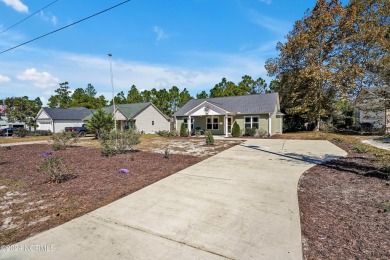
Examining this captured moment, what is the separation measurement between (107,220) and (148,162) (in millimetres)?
5176

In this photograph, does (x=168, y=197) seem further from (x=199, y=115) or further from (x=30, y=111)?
(x=30, y=111)

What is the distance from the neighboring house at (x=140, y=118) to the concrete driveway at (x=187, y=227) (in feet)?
79.4

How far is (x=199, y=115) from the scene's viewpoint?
23.1 meters

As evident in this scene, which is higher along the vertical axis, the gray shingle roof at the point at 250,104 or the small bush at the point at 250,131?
the gray shingle roof at the point at 250,104

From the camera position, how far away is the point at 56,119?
34344 mm

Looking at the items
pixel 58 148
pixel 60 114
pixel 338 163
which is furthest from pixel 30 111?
pixel 338 163

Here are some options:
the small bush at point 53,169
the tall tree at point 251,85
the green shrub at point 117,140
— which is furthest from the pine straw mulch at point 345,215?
the tall tree at point 251,85

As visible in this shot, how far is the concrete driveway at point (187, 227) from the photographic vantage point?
9.20ft

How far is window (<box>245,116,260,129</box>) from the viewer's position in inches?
862

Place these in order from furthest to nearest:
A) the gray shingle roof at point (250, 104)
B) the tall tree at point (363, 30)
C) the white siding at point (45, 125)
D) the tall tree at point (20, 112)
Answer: the tall tree at point (20, 112), the white siding at point (45, 125), the gray shingle roof at point (250, 104), the tall tree at point (363, 30)

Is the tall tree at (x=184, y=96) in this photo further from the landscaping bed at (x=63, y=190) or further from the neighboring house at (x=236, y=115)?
the landscaping bed at (x=63, y=190)

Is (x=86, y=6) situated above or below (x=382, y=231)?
above

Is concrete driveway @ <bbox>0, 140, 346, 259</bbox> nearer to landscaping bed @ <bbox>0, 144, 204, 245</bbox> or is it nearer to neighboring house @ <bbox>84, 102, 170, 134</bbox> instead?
landscaping bed @ <bbox>0, 144, 204, 245</bbox>

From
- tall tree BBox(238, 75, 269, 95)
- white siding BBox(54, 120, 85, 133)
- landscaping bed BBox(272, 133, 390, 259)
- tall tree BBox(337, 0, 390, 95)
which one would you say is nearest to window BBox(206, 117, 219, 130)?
tall tree BBox(337, 0, 390, 95)
